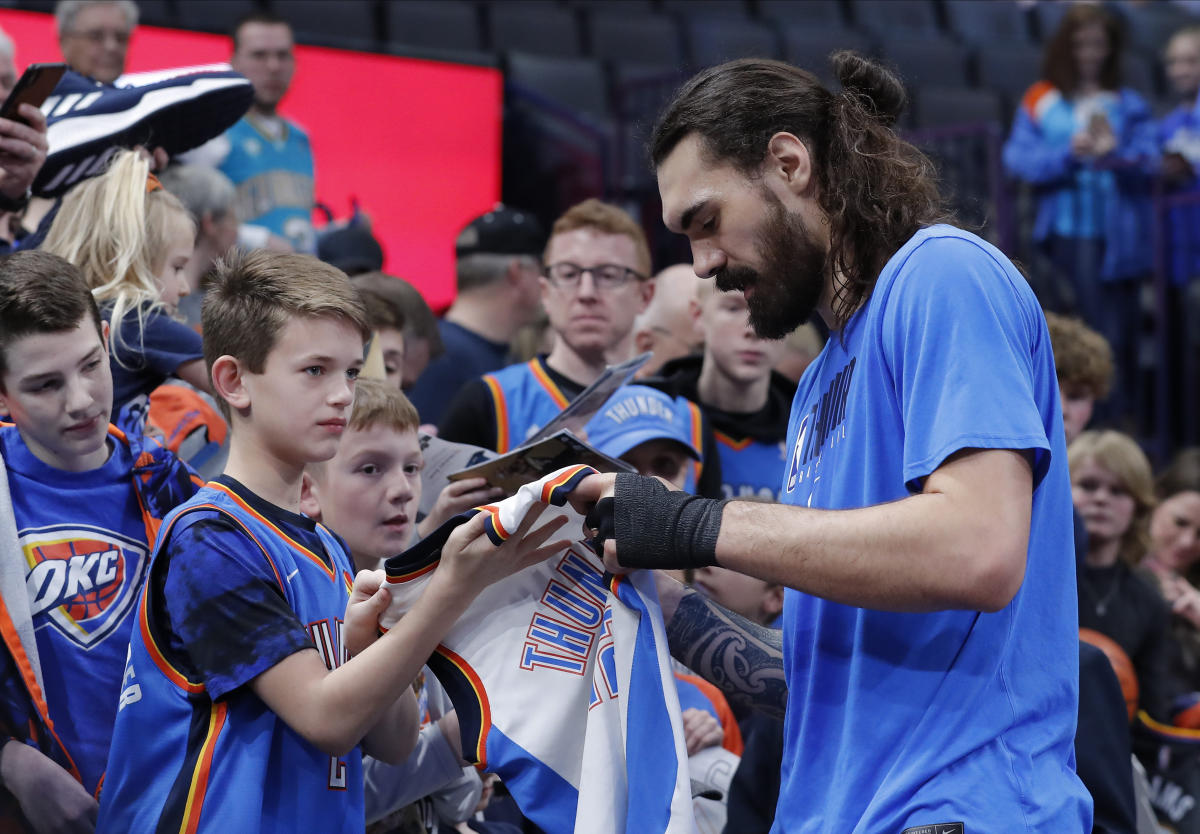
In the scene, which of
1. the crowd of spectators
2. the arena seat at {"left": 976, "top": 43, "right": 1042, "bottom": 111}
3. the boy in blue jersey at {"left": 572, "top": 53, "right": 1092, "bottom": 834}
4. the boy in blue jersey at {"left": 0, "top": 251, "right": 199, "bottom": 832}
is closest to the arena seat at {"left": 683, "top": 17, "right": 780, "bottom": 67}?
the arena seat at {"left": 976, "top": 43, "right": 1042, "bottom": 111}

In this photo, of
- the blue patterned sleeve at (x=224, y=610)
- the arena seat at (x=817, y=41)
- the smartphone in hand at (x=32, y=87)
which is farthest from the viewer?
the arena seat at (x=817, y=41)

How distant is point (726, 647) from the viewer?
2.24 meters

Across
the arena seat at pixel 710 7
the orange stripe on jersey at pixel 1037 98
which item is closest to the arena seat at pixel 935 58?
the arena seat at pixel 710 7

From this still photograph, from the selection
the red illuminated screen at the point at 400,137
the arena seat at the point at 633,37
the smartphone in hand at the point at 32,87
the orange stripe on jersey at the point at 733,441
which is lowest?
the orange stripe on jersey at the point at 733,441

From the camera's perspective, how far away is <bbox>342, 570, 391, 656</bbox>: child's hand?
80.7 inches

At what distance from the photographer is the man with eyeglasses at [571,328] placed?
3.64 metres

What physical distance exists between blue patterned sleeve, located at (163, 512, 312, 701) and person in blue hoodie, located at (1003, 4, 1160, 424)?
235 inches

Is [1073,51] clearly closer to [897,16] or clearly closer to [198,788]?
[897,16]

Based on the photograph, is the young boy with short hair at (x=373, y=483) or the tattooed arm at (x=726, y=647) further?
the young boy with short hair at (x=373, y=483)

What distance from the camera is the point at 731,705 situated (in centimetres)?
353

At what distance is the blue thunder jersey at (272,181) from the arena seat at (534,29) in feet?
10.7

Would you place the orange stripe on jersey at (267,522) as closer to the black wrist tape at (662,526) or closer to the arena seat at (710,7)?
the black wrist tape at (662,526)

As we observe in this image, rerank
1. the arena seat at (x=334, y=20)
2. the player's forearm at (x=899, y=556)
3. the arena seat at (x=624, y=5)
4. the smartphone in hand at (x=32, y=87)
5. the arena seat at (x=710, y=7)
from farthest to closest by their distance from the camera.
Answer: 1. the arena seat at (x=710, y=7)
2. the arena seat at (x=624, y=5)
3. the arena seat at (x=334, y=20)
4. the smartphone in hand at (x=32, y=87)
5. the player's forearm at (x=899, y=556)

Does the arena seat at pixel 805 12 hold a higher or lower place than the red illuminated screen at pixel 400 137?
higher
